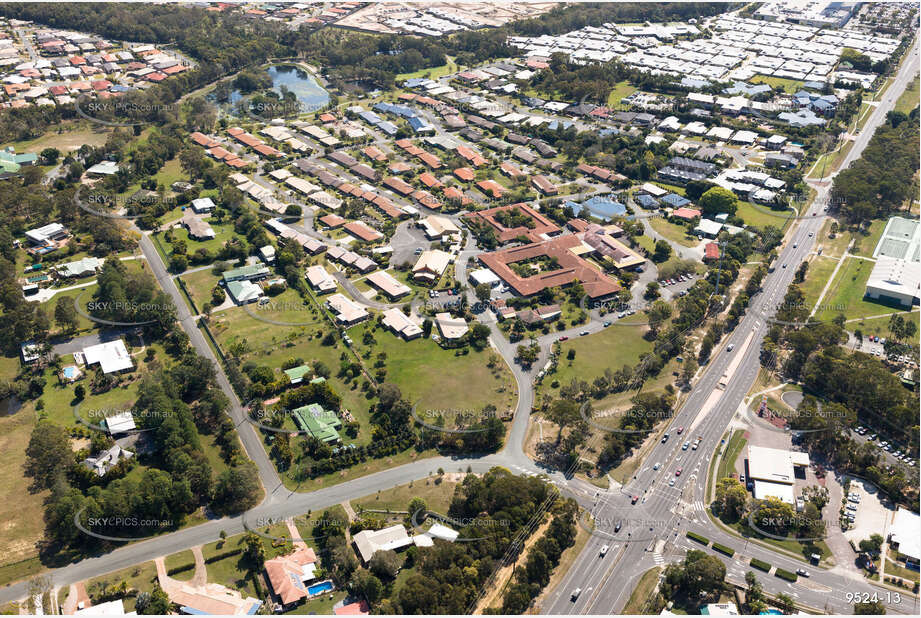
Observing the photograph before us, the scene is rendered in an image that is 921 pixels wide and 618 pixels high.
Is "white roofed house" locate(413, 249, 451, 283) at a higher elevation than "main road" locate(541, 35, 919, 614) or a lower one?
higher

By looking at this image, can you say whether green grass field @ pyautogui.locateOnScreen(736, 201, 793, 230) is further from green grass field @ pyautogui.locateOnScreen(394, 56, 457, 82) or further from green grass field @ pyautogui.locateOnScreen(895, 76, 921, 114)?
green grass field @ pyautogui.locateOnScreen(394, 56, 457, 82)

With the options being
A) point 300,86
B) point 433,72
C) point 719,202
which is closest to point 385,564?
point 719,202

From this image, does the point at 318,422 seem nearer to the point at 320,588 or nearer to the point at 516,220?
the point at 320,588

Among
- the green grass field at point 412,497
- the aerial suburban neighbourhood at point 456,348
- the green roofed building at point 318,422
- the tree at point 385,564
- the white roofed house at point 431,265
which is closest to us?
the tree at point 385,564

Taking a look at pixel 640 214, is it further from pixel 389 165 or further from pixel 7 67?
pixel 7 67

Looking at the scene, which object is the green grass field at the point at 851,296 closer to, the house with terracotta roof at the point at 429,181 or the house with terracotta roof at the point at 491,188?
the house with terracotta roof at the point at 491,188

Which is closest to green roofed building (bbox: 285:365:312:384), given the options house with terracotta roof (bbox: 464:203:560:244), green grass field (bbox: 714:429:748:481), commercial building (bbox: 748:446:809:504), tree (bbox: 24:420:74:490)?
tree (bbox: 24:420:74:490)

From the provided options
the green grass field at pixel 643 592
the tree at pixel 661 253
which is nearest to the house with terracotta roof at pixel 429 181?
the tree at pixel 661 253

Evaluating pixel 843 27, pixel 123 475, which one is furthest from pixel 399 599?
pixel 843 27
